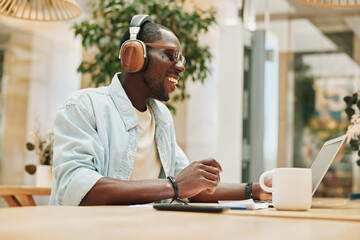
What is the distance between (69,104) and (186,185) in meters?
0.53

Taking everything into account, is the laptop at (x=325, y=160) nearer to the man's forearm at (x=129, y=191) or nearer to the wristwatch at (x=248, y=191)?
the wristwatch at (x=248, y=191)

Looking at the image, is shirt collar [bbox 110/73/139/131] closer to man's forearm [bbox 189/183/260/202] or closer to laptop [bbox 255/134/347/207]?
man's forearm [bbox 189/183/260/202]

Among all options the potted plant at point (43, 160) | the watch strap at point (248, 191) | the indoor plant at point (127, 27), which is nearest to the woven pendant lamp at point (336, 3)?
the watch strap at point (248, 191)

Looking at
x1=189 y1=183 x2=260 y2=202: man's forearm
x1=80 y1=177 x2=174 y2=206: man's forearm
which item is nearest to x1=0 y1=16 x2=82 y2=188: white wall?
x1=189 y1=183 x2=260 y2=202: man's forearm

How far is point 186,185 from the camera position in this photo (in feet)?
5.15

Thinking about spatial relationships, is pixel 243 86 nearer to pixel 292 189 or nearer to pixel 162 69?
pixel 162 69

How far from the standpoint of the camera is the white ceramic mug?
4.68 ft

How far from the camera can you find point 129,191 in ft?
5.13

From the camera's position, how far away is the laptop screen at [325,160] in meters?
1.72

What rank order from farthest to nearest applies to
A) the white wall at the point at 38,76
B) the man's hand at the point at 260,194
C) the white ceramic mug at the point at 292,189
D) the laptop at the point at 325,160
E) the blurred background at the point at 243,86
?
the white wall at the point at 38,76, the blurred background at the point at 243,86, the man's hand at the point at 260,194, the laptop at the point at 325,160, the white ceramic mug at the point at 292,189

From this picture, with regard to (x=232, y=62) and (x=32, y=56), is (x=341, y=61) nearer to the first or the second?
(x=232, y=62)

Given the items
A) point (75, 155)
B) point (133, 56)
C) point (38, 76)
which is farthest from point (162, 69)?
point (38, 76)

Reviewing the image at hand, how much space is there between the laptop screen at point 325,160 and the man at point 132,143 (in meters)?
0.22

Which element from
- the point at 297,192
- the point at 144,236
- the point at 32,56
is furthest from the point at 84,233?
the point at 32,56
